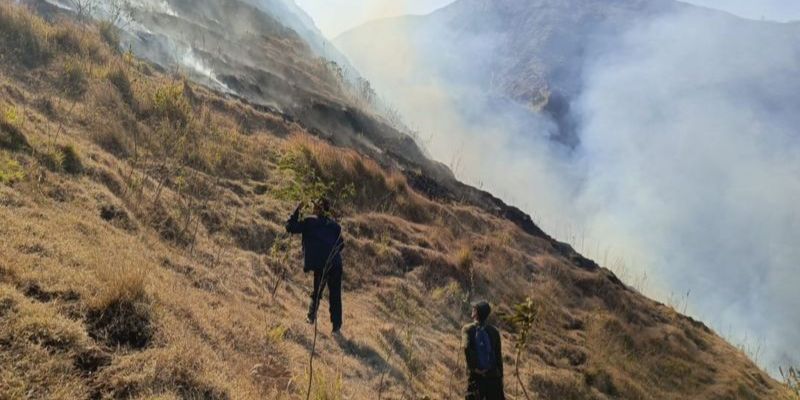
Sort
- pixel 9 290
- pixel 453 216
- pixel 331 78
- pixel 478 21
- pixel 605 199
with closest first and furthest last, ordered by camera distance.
Answer: pixel 9 290 → pixel 453 216 → pixel 331 78 → pixel 605 199 → pixel 478 21

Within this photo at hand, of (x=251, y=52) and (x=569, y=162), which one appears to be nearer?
(x=251, y=52)

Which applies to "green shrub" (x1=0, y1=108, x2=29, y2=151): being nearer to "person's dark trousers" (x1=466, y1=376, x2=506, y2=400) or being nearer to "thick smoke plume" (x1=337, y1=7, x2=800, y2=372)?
"person's dark trousers" (x1=466, y1=376, x2=506, y2=400)

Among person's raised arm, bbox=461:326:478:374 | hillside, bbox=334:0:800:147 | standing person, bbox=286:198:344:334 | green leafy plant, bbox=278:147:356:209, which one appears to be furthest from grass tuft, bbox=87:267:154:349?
hillside, bbox=334:0:800:147

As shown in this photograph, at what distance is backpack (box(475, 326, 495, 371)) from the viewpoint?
490 centimetres

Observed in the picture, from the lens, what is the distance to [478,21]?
2788 inches

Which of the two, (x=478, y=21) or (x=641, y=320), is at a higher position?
(x=478, y=21)

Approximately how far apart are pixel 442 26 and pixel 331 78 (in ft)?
148

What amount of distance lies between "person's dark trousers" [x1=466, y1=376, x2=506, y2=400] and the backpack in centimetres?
15

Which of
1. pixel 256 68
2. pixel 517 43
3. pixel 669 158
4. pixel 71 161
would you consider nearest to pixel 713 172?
pixel 669 158

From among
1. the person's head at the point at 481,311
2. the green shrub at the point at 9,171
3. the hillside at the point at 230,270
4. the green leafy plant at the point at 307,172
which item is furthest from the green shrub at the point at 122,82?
the person's head at the point at 481,311

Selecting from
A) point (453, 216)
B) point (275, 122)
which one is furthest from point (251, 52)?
point (453, 216)

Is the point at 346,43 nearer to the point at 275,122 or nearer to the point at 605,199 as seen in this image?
the point at 605,199

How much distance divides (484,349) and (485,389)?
0.38 m

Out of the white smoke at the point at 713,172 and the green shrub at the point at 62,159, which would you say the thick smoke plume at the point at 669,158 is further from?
the green shrub at the point at 62,159
